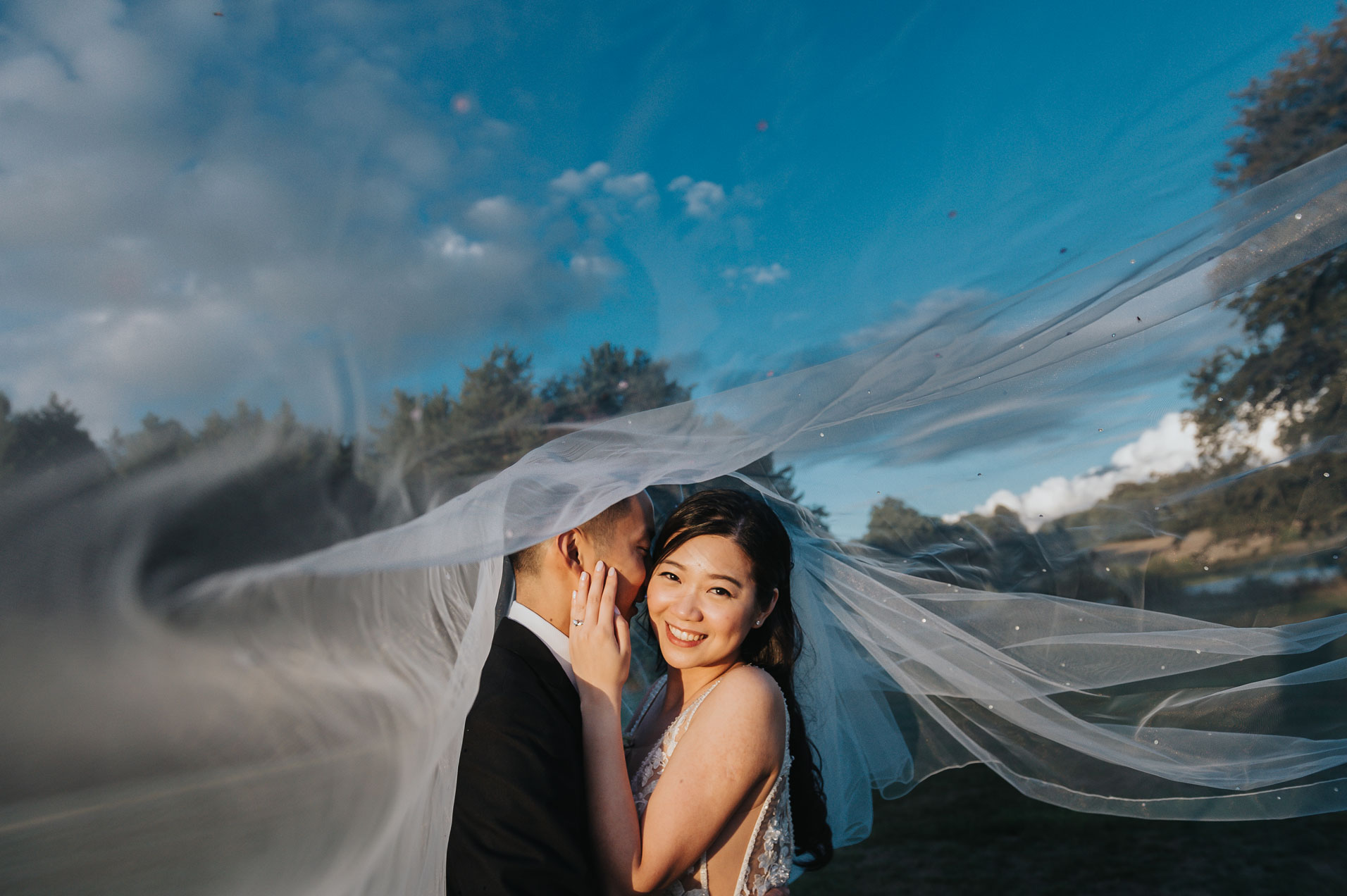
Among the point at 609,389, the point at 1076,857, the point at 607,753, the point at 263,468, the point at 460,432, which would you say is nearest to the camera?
the point at 607,753

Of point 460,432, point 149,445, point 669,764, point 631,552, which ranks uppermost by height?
point 460,432

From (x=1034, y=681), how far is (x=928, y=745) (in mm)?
938

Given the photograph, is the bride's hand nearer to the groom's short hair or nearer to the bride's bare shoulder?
the groom's short hair

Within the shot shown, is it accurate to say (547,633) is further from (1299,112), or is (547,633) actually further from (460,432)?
(460,432)

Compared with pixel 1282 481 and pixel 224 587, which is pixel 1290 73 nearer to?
pixel 1282 481

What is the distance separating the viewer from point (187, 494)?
11.0 feet

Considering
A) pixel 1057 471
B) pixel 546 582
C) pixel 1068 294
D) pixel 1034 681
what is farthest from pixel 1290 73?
pixel 546 582

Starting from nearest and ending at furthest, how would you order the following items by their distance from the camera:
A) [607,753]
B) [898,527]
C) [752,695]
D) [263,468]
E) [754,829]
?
[607,753] → [752,695] → [754,829] → [898,527] → [263,468]

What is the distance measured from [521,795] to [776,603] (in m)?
1.48

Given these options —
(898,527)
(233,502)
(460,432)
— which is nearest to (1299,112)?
(898,527)

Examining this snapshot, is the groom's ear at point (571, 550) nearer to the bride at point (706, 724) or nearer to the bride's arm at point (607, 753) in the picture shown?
the bride at point (706, 724)

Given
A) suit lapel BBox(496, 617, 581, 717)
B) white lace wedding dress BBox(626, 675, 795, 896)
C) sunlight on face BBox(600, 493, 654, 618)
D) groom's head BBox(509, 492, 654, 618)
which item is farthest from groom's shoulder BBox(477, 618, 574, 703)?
white lace wedding dress BBox(626, 675, 795, 896)

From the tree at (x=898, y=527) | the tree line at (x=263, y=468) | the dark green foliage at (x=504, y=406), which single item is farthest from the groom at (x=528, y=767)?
the dark green foliage at (x=504, y=406)

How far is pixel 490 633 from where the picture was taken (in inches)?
109
